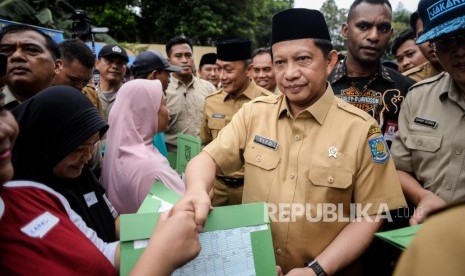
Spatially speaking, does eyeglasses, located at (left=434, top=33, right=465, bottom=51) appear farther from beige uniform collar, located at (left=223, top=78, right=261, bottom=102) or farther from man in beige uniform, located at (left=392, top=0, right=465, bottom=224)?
beige uniform collar, located at (left=223, top=78, right=261, bottom=102)

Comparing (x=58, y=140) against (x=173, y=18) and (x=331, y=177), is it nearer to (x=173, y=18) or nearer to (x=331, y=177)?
(x=331, y=177)

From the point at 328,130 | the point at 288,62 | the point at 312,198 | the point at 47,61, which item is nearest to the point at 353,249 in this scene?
the point at 312,198

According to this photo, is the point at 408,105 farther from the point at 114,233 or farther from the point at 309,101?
the point at 114,233

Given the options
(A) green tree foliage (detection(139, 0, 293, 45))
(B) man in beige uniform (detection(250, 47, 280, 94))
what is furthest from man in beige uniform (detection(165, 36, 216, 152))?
(A) green tree foliage (detection(139, 0, 293, 45))

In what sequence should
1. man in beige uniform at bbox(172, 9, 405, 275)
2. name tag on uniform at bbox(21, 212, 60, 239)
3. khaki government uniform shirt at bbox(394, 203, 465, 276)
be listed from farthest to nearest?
man in beige uniform at bbox(172, 9, 405, 275)
name tag on uniform at bbox(21, 212, 60, 239)
khaki government uniform shirt at bbox(394, 203, 465, 276)

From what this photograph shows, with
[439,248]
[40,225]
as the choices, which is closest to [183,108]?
[40,225]

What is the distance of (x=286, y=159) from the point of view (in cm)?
182

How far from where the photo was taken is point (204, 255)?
4.21 ft

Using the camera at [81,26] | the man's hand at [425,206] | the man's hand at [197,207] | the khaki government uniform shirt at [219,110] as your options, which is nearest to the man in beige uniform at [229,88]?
the khaki government uniform shirt at [219,110]

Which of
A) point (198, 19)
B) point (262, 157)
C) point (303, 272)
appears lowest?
point (303, 272)

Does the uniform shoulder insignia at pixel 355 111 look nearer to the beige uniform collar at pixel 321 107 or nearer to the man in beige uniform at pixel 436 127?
the beige uniform collar at pixel 321 107

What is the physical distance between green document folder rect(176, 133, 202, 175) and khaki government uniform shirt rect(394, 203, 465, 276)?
6.87 feet

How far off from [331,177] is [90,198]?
118 cm

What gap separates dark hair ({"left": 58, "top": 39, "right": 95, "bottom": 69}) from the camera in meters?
3.46
